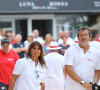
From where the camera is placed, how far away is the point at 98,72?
5.41 m

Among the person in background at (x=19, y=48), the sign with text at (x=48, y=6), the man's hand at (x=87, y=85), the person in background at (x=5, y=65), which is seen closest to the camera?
the man's hand at (x=87, y=85)

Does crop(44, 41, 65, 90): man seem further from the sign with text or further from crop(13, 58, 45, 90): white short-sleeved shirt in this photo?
the sign with text

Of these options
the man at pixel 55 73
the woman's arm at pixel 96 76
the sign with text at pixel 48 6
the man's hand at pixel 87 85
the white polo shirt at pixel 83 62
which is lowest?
the man at pixel 55 73

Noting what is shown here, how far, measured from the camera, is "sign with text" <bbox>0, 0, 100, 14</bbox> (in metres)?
15.4

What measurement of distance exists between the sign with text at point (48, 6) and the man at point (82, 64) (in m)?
10.4

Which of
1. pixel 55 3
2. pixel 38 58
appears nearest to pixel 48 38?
pixel 55 3

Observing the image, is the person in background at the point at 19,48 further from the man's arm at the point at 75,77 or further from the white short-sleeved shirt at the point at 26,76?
the man's arm at the point at 75,77

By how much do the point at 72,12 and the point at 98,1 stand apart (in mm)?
1334

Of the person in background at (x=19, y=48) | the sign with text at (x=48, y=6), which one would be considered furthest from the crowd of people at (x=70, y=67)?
the sign with text at (x=48, y=6)

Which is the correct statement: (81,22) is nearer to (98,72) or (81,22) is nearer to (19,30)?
(19,30)

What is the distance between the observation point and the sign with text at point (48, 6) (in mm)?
15403

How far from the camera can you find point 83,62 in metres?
5.27

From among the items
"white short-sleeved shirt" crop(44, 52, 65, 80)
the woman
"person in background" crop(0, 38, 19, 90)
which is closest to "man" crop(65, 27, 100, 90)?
the woman

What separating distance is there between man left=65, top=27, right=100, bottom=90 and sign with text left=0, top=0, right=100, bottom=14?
Result: 1037 centimetres
